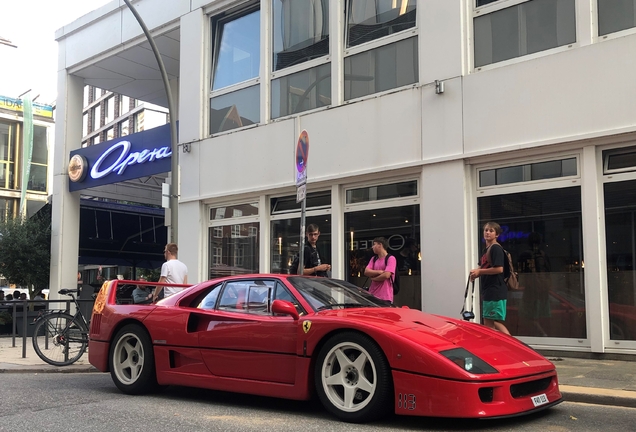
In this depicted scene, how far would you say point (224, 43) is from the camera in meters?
14.7

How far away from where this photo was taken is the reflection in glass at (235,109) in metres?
13.7

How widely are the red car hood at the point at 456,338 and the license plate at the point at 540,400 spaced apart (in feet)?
0.62

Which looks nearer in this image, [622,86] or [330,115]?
[622,86]

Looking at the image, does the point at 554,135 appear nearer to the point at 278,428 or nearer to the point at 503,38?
the point at 503,38

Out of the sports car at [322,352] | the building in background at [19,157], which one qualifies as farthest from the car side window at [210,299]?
the building in background at [19,157]

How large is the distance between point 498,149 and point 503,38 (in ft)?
5.72

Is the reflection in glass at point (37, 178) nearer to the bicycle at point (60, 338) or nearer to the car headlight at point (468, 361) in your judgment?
the bicycle at point (60, 338)

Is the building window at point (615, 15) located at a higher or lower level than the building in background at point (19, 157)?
lower

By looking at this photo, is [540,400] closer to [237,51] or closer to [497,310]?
[497,310]

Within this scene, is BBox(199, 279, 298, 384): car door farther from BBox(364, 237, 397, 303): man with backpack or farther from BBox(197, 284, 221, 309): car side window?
BBox(364, 237, 397, 303): man with backpack

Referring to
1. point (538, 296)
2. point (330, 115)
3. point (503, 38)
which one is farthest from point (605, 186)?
point (330, 115)

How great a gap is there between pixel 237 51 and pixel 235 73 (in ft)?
1.60

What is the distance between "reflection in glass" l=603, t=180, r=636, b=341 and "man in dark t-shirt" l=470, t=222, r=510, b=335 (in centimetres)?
176

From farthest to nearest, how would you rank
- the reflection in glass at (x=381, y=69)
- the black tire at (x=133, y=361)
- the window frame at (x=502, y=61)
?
1. the reflection in glass at (x=381, y=69)
2. the window frame at (x=502, y=61)
3. the black tire at (x=133, y=361)
